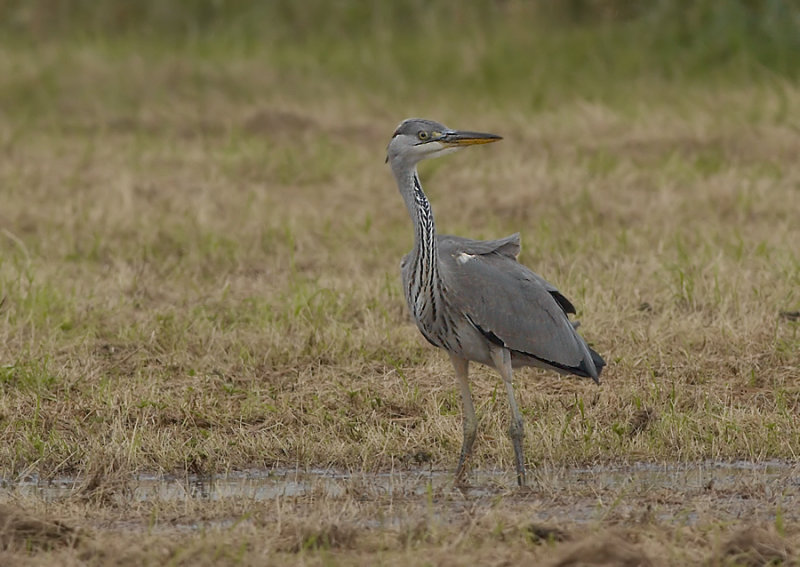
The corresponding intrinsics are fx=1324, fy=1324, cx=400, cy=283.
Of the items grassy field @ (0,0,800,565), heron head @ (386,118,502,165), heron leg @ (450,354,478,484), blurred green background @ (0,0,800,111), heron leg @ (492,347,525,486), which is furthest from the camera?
blurred green background @ (0,0,800,111)

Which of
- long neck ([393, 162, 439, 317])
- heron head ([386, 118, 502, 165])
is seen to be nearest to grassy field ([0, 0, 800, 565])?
long neck ([393, 162, 439, 317])

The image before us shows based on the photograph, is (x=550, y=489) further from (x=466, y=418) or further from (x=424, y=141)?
(x=424, y=141)

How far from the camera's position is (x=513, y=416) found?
220 inches

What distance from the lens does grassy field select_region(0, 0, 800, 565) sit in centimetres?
483

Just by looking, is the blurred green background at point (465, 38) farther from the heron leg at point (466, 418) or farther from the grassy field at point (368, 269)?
the heron leg at point (466, 418)

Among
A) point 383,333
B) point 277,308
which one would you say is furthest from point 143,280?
point 383,333

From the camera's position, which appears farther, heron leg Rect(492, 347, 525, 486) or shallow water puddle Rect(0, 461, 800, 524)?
heron leg Rect(492, 347, 525, 486)

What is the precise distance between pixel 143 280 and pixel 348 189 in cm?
296

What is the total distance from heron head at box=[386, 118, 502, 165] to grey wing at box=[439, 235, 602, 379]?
0.40 m

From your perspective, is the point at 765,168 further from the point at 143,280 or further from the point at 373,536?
the point at 373,536

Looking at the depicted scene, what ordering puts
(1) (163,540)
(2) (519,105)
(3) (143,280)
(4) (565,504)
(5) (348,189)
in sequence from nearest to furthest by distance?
1. (1) (163,540)
2. (4) (565,504)
3. (3) (143,280)
4. (5) (348,189)
5. (2) (519,105)

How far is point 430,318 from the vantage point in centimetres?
559

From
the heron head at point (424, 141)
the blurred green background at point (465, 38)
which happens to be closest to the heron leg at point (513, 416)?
the heron head at point (424, 141)

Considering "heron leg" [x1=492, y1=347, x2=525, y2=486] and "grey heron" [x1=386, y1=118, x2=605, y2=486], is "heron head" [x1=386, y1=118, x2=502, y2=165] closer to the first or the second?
"grey heron" [x1=386, y1=118, x2=605, y2=486]
